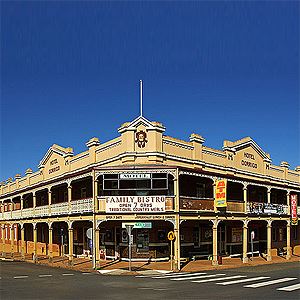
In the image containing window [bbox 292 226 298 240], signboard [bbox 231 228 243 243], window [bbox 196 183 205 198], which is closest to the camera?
window [bbox 196 183 205 198]

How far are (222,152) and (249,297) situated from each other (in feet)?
66.8

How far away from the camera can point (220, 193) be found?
30.6 metres

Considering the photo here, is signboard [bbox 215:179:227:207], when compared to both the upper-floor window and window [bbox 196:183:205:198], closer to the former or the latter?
window [bbox 196:183:205:198]

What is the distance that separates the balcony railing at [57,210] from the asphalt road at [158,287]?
6561 mm

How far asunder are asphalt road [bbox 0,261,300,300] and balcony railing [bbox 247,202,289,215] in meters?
10.8

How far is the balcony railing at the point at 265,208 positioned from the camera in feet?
114

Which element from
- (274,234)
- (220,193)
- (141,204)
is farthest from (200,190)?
Answer: (274,234)

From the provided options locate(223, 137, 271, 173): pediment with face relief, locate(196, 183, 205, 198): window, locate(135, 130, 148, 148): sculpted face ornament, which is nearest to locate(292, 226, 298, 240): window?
locate(223, 137, 271, 173): pediment with face relief

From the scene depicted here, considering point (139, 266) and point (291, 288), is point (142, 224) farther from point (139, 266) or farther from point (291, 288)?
point (291, 288)

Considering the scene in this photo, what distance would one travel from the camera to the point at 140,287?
752 inches

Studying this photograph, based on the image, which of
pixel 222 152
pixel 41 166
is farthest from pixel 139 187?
pixel 41 166

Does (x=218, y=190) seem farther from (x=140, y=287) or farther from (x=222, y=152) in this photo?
(x=140, y=287)

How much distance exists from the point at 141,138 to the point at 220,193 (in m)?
6.35

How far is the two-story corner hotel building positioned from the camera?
27.9m
